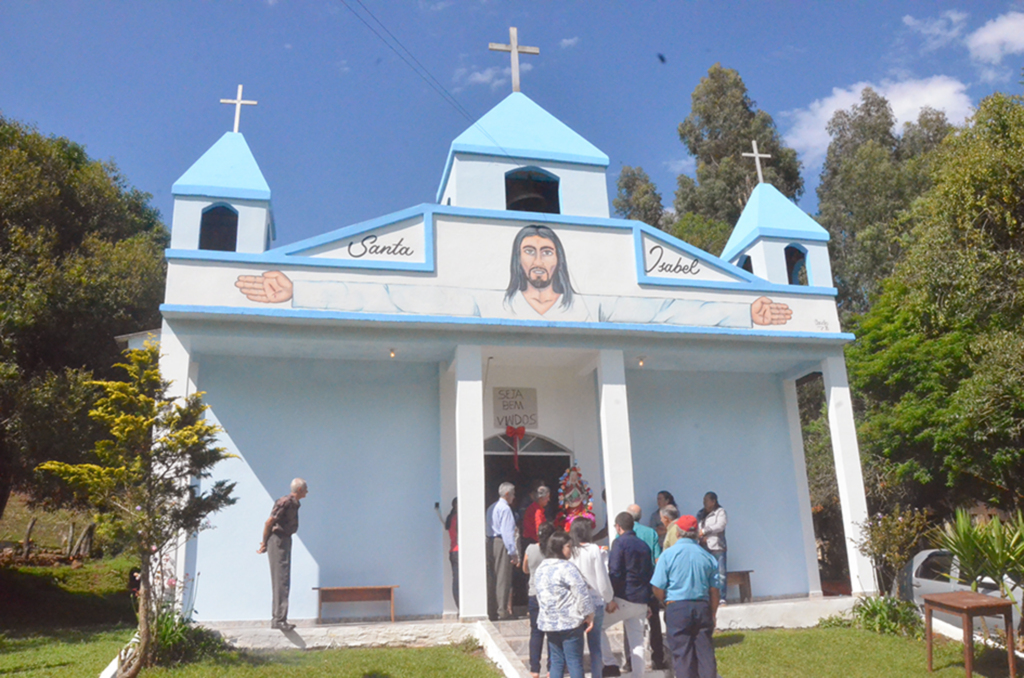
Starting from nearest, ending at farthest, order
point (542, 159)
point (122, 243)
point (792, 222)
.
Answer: point (542, 159), point (792, 222), point (122, 243)

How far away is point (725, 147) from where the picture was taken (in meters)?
33.6

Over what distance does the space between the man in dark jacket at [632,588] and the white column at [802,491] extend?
253 inches

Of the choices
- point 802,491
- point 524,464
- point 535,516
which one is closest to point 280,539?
point 535,516

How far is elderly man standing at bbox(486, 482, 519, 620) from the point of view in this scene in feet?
32.3

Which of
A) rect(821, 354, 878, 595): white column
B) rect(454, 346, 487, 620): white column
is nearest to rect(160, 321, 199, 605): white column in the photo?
rect(454, 346, 487, 620): white column

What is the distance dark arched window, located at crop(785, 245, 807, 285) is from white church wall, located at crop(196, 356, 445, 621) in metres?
6.56

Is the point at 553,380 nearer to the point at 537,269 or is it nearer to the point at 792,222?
the point at 537,269

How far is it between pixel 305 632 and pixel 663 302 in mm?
6637

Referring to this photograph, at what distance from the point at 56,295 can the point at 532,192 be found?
966cm

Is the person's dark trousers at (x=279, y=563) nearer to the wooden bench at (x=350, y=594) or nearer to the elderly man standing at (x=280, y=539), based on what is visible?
the elderly man standing at (x=280, y=539)

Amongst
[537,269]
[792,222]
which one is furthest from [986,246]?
[537,269]

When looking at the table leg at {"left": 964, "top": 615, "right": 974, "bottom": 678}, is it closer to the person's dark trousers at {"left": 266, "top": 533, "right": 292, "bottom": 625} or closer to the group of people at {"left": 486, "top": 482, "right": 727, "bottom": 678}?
the group of people at {"left": 486, "top": 482, "right": 727, "bottom": 678}

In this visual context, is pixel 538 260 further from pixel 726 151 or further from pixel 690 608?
pixel 726 151

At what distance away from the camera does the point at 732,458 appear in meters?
13.0
